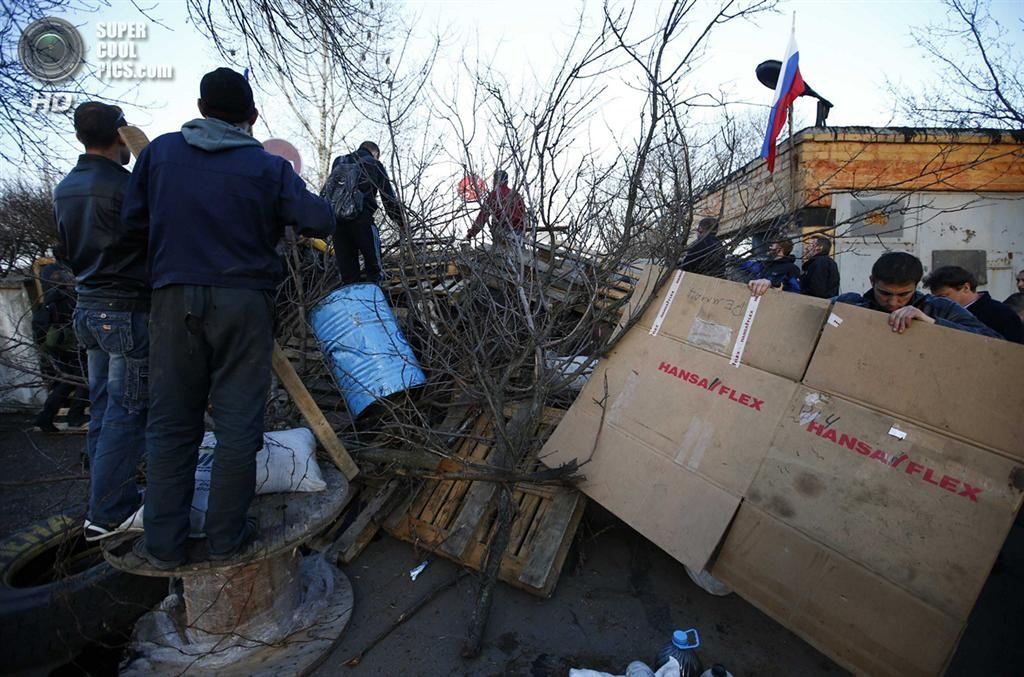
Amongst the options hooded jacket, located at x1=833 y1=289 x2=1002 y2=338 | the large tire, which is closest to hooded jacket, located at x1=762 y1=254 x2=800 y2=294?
hooded jacket, located at x1=833 y1=289 x2=1002 y2=338

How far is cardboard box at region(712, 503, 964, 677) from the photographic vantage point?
5.83ft

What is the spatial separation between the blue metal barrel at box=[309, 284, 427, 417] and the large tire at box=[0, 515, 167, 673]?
139 cm

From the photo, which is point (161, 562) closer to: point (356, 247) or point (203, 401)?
point (203, 401)

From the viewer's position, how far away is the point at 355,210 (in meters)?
3.88

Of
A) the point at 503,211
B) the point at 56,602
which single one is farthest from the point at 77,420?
the point at 503,211

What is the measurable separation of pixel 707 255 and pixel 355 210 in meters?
2.58

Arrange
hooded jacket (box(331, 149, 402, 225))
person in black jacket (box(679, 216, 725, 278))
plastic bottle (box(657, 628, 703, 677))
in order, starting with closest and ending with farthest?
1. plastic bottle (box(657, 628, 703, 677))
2. hooded jacket (box(331, 149, 402, 225))
3. person in black jacket (box(679, 216, 725, 278))

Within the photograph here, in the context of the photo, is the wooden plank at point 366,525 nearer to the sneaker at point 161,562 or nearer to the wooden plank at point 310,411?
the wooden plank at point 310,411

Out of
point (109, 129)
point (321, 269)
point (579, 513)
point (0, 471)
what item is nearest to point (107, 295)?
point (109, 129)

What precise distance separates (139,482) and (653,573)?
285cm

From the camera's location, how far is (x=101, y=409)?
7.77 feet

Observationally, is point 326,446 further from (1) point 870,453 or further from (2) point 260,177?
(1) point 870,453

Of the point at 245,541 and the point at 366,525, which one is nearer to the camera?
the point at 245,541

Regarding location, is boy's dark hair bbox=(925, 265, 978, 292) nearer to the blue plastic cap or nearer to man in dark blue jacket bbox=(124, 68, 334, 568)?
the blue plastic cap
